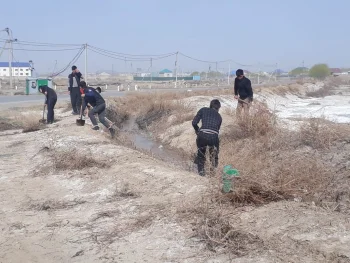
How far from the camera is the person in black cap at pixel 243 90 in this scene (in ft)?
43.6

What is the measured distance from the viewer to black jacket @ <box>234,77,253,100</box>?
13312 millimetres

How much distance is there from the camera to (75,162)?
9102 mm

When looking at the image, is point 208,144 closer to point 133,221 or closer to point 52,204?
point 133,221

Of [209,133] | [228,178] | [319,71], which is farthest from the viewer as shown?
[319,71]

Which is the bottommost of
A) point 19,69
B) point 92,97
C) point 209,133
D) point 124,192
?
point 124,192

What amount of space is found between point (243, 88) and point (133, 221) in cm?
800

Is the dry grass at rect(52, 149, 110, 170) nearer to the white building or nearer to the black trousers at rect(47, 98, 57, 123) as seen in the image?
the black trousers at rect(47, 98, 57, 123)

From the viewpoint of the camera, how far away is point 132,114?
23750mm

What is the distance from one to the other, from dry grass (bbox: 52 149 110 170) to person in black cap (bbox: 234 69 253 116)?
17.7 feet

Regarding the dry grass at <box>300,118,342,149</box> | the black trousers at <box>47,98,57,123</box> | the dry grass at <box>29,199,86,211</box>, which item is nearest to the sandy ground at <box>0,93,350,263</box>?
the dry grass at <box>29,199,86,211</box>

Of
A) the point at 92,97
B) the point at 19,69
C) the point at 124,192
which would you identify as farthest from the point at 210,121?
the point at 19,69

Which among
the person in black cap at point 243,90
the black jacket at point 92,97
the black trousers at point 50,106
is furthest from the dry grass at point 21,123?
the person in black cap at point 243,90

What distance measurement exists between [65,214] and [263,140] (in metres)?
7.16

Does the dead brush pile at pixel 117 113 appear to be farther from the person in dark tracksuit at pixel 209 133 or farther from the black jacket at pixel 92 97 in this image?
the person in dark tracksuit at pixel 209 133
